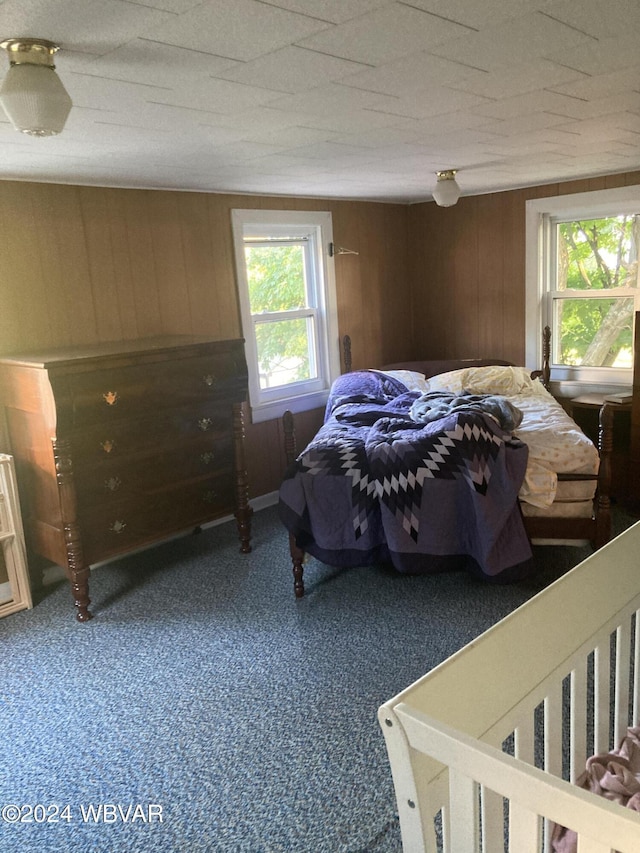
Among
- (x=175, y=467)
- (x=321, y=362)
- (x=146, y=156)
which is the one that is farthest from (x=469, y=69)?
(x=321, y=362)

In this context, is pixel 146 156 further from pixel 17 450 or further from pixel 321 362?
pixel 321 362

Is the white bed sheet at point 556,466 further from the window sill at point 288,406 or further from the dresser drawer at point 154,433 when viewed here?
Result: the window sill at point 288,406

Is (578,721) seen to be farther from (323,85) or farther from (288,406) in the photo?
(288,406)

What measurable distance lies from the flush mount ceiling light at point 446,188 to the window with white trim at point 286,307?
1.18 m

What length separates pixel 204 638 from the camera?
303cm

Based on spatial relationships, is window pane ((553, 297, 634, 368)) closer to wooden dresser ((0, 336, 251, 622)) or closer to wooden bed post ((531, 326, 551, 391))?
wooden bed post ((531, 326, 551, 391))

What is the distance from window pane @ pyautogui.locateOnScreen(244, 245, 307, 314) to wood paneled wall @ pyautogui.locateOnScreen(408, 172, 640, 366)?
116cm

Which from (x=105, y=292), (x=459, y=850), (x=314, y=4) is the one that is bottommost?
(x=459, y=850)

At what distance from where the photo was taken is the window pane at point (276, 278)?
461cm

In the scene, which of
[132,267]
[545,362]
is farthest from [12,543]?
[545,362]

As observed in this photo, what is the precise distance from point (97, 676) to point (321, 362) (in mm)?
2935

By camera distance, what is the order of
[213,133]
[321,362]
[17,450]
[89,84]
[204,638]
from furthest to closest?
[321,362], [17,450], [204,638], [213,133], [89,84]

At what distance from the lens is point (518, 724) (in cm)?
123

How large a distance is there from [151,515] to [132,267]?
143 centimetres
